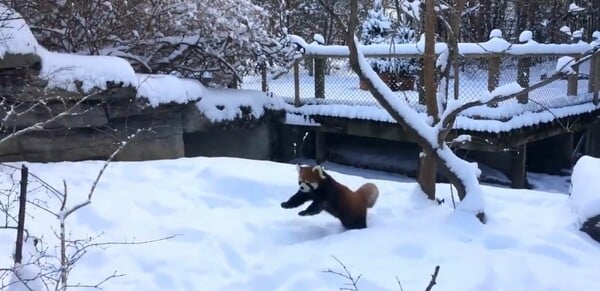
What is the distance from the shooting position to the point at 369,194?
12.0 ft

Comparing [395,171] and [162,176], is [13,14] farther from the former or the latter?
[395,171]

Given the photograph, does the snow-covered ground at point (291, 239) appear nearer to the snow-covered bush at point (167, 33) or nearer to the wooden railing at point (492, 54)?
the wooden railing at point (492, 54)

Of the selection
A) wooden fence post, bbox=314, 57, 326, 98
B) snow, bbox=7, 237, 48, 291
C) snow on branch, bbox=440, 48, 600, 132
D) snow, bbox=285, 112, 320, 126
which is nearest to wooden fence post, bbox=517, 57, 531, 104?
wooden fence post, bbox=314, 57, 326, 98

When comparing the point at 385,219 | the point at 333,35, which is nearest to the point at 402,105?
the point at 385,219

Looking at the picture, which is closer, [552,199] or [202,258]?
[202,258]

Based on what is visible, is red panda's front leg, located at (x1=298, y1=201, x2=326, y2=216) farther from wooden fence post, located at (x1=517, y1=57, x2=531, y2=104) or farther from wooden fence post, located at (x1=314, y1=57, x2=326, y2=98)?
wooden fence post, located at (x1=314, y1=57, x2=326, y2=98)

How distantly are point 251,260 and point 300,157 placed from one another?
5.98m

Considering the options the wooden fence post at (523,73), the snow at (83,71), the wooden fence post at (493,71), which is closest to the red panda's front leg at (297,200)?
the snow at (83,71)

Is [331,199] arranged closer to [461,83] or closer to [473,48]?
[473,48]

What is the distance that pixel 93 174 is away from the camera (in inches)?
167

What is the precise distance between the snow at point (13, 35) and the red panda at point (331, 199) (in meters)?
3.06

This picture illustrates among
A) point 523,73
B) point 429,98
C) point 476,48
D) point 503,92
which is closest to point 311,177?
point 429,98

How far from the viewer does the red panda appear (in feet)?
11.5

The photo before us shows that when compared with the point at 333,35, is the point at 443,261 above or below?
below
